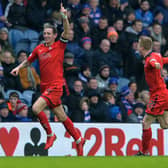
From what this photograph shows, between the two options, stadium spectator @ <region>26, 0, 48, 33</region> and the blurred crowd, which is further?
stadium spectator @ <region>26, 0, 48, 33</region>

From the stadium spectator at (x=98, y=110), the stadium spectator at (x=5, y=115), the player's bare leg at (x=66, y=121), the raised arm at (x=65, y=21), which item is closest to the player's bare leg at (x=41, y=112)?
the player's bare leg at (x=66, y=121)

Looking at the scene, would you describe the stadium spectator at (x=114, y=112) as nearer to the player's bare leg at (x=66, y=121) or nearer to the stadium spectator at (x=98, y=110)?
the stadium spectator at (x=98, y=110)

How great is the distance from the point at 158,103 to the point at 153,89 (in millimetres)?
230

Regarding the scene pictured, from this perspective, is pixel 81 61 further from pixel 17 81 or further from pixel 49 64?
pixel 49 64

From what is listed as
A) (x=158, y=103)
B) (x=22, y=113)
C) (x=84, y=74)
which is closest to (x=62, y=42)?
(x=158, y=103)

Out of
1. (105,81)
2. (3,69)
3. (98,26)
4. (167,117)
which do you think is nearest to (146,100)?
(105,81)

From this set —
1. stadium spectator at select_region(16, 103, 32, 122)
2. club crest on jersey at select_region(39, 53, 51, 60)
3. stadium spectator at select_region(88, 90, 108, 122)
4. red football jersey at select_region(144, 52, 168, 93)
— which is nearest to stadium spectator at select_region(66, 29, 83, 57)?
stadium spectator at select_region(88, 90, 108, 122)

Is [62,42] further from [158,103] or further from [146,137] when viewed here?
[146,137]

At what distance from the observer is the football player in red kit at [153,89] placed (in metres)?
12.2

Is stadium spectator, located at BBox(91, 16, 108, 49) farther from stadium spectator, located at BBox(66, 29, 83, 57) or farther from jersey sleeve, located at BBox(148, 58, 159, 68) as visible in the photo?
jersey sleeve, located at BBox(148, 58, 159, 68)

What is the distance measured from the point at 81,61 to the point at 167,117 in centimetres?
505

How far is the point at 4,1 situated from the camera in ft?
57.9

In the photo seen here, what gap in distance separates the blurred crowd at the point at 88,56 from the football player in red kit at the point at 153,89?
2.97 meters

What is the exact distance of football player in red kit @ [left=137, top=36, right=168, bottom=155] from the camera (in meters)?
12.2
